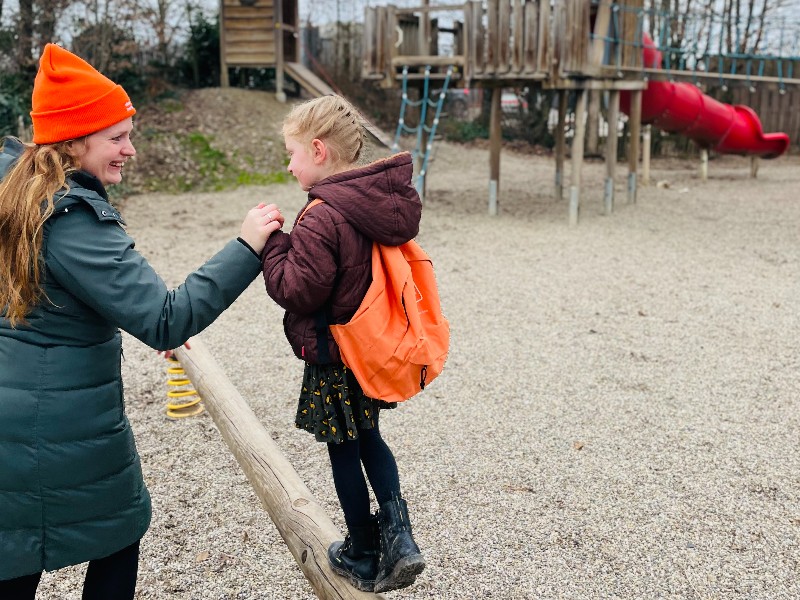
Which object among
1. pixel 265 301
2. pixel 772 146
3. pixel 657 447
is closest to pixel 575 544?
pixel 657 447

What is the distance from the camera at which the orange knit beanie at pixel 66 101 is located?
204 centimetres

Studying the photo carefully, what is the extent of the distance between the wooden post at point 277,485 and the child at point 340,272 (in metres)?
0.26

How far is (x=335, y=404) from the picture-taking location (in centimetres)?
230

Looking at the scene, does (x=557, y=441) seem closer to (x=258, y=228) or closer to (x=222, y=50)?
(x=258, y=228)

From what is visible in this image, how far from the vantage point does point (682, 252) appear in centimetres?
967

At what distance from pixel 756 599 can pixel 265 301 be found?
17.9 ft

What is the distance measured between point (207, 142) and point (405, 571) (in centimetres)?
1423

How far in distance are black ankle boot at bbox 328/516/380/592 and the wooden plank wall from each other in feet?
54.0

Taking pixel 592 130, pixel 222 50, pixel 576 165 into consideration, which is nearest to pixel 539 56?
pixel 576 165

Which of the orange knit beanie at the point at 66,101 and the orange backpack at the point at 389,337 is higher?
the orange knit beanie at the point at 66,101

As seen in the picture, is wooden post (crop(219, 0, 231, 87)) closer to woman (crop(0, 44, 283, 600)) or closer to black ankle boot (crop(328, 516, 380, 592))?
woman (crop(0, 44, 283, 600))

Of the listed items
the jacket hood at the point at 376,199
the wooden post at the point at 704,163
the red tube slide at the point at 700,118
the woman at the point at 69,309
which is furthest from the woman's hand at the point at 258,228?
the wooden post at the point at 704,163

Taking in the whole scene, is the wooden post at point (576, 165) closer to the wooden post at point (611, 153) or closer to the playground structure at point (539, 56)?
the playground structure at point (539, 56)

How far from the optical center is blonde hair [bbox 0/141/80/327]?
1.96 metres
